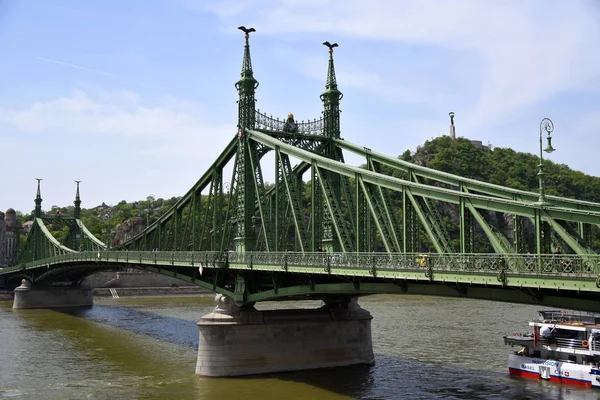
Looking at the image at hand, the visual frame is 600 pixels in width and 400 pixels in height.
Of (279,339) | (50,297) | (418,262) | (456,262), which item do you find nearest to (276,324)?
(279,339)

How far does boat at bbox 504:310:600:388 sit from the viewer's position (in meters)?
35.1

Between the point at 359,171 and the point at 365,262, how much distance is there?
5.46 metres

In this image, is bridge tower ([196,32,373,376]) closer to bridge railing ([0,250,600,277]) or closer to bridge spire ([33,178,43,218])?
bridge railing ([0,250,600,277])

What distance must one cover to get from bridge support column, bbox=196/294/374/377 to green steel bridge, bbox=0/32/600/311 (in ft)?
4.11

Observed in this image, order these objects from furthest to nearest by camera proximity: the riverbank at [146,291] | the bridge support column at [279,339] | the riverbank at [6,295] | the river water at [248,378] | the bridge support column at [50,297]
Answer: the riverbank at [146,291]
the riverbank at [6,295]
the bridge support column at [50,297]
the bridge support column at [279,339]
the river water at [248,378]

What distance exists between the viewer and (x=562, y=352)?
37344 millimetres

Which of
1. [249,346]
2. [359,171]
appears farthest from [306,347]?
[359,171]

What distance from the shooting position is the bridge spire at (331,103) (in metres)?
44.0

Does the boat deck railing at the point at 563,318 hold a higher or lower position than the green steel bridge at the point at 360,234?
lower

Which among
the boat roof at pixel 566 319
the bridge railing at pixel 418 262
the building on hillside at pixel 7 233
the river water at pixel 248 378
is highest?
the building on hillside at pixel 7 233

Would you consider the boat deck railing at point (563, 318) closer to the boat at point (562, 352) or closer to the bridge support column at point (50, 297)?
the boat at point (562, 352)

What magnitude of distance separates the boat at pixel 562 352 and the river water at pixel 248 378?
3.51 feet

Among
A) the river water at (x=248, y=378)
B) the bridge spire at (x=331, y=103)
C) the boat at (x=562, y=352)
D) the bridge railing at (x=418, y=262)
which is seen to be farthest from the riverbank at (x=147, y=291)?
the boat at (x=562, y=352)

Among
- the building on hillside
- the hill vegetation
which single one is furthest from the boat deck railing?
the building on hillside
